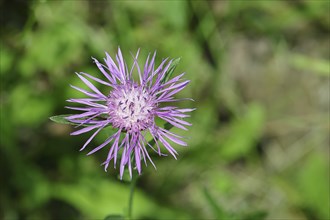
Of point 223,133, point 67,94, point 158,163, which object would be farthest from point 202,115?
point 67,94

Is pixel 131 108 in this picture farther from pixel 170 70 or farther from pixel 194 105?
pixel 194 105

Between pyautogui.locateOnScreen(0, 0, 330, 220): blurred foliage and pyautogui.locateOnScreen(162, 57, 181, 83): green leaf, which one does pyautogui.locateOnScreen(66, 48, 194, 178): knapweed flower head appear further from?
pyautogui.locateOnScreen(0, 0, 330, 220): blurred foliage

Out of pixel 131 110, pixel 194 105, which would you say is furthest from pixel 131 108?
pixel 194 105

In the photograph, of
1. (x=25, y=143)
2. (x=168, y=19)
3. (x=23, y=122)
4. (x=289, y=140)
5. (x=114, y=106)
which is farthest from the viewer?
(x=289, y=140)

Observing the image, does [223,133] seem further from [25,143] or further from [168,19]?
[25,143]

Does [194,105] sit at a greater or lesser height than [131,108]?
greater

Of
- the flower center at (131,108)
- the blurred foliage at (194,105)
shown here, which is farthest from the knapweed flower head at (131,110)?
the blurred foliage at (194,105)

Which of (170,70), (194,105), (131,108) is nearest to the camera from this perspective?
(170,70)

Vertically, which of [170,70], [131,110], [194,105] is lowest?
[131,110]
